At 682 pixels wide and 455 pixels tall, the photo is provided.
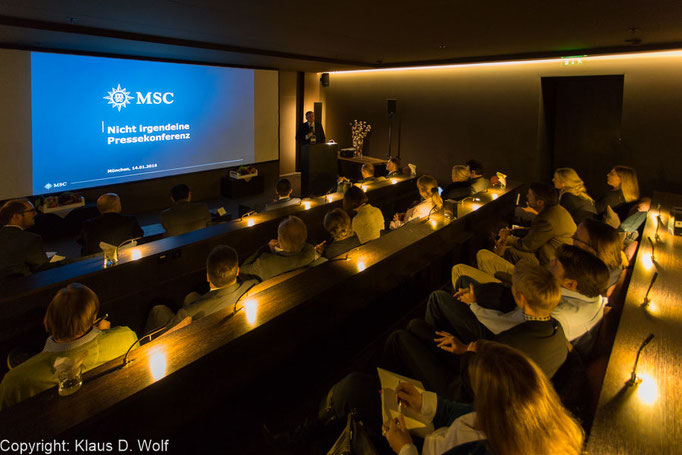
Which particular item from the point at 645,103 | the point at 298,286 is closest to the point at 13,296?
the point at 298,286

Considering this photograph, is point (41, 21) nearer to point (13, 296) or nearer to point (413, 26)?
point (13, 296)

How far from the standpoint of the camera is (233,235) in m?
3.70

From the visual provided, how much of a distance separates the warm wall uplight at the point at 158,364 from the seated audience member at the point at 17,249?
2082 millimetres

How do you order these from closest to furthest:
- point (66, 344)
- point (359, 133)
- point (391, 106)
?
point (66, 344)
point (391, 106)
point (359, 133)

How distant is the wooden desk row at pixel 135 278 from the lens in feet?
8.09

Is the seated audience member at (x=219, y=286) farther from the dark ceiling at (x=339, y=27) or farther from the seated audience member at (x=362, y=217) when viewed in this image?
the dark ceiling at (x=339, y=27)

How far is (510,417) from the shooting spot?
1240mm

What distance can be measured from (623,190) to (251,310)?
4.27 m

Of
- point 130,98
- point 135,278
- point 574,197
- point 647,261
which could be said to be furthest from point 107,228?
point 574,197

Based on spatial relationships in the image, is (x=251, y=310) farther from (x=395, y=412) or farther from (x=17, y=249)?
(x=17, y=249)

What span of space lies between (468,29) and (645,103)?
3.69 m

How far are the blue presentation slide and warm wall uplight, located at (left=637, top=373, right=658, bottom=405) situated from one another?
6.77 m

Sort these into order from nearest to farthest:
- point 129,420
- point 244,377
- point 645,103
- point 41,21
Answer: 1. point 129,420
2. point 244,377
3. point 41,21
4. point 645,103

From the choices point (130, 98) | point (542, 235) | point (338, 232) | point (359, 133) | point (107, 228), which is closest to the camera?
point (338, 232)
